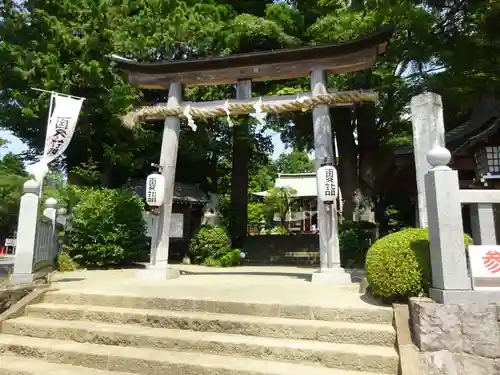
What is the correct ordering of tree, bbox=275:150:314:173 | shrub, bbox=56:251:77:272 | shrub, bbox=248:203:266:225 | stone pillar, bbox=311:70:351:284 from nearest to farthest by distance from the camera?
stone pillar, bbox=311:70:351:284
shrub, bbox=56:251:77:272
shrub, bbox=248:203:266:225
tree, bbox=275:150:314:173

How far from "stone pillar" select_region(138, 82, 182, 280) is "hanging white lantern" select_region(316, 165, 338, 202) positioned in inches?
137

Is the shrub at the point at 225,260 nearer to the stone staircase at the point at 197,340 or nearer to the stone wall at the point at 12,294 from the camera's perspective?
the stone wall at the point at 12,294

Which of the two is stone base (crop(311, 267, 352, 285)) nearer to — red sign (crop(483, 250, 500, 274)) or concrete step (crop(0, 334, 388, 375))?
concrete step (crop(0, 334, 388, 375))

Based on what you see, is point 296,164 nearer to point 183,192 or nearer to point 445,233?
point 183,192

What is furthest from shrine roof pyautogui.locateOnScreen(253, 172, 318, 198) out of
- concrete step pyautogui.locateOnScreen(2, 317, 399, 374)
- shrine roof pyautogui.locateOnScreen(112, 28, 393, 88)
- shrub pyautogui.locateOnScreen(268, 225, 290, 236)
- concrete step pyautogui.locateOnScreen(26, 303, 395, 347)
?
concrete step pyautogui.locateOnScreen(2, 317, 399, 374)

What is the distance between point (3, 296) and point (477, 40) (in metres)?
13.6

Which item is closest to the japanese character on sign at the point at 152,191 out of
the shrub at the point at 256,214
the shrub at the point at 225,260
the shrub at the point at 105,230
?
the shrub at the point at 105,230

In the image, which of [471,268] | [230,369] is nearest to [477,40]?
[471,268]

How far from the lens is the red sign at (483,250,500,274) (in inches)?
150

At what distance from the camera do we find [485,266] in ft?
12.5

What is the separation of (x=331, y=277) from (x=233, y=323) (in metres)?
3.25

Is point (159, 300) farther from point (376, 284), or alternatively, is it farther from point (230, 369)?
point (376, 284)

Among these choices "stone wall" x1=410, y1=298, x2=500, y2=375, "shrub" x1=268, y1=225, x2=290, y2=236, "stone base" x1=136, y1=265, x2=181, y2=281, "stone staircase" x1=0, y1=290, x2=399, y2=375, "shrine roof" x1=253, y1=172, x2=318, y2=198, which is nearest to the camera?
"stone wall" x1=410, y1=298, x2=500, y2=375

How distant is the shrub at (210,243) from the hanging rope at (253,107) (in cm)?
594
